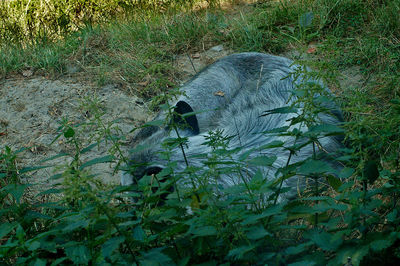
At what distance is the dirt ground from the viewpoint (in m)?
5.25

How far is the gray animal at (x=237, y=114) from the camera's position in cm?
381

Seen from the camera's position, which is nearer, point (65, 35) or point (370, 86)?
point (370, 86)

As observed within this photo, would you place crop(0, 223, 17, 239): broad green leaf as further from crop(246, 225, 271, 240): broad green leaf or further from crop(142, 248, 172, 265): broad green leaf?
crop(246, 225, 271, 240): broad green leaf

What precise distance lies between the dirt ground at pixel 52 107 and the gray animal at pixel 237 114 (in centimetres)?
41

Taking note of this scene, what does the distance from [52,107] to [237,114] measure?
2647 mm

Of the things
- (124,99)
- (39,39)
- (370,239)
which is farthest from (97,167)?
(39,39)

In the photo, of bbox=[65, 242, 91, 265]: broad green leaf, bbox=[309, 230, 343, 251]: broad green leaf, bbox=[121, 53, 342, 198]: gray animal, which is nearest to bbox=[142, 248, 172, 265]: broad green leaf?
bbox=[65, 242, 91, 265]: broad green leaf

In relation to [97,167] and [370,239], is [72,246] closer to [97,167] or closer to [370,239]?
[370,239]

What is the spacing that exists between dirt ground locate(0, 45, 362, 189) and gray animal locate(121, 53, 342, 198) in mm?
411

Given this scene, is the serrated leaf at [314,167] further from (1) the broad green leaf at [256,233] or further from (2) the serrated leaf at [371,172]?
(1) the broad green leaf at [256,233]

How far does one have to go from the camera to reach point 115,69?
6.49 meters

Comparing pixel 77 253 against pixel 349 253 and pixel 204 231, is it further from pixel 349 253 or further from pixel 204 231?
pixel 349 253

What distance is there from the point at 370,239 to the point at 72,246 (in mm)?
1188

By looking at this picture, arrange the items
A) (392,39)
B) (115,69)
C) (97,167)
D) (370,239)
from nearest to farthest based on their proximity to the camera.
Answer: (370,239), (97,167), (392,39), (115,69)
